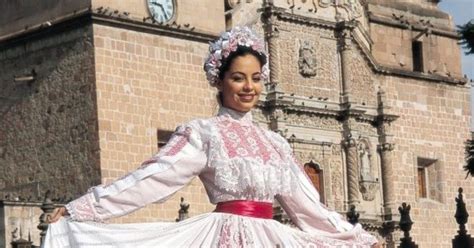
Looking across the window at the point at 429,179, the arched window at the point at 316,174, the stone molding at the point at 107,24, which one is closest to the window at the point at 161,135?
the stone molding at the point at 107,24

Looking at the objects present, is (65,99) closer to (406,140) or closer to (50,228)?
(406,140)

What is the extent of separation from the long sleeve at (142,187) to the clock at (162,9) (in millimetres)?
15383

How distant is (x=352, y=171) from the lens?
85.4 feet

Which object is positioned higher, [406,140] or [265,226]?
[406,140]

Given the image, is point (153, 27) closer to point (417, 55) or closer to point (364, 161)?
point (364, 161)

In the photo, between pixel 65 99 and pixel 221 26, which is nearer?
pixel 65 99

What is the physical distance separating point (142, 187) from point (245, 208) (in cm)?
50

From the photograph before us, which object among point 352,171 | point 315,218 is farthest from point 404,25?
point 315,218

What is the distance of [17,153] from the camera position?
21547 millimetres

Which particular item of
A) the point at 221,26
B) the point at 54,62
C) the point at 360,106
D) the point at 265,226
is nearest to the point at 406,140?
the point at 360,106

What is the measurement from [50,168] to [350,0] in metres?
8.64

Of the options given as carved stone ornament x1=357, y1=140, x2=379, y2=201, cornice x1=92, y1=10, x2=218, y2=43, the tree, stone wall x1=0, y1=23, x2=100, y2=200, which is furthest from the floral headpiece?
carved stone ornament x1=357, y1=140, x2=379, y2=201

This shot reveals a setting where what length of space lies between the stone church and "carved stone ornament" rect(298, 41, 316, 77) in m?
0.03

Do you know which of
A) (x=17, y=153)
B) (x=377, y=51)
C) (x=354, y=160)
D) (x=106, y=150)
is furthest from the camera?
(x=377, y=51)
